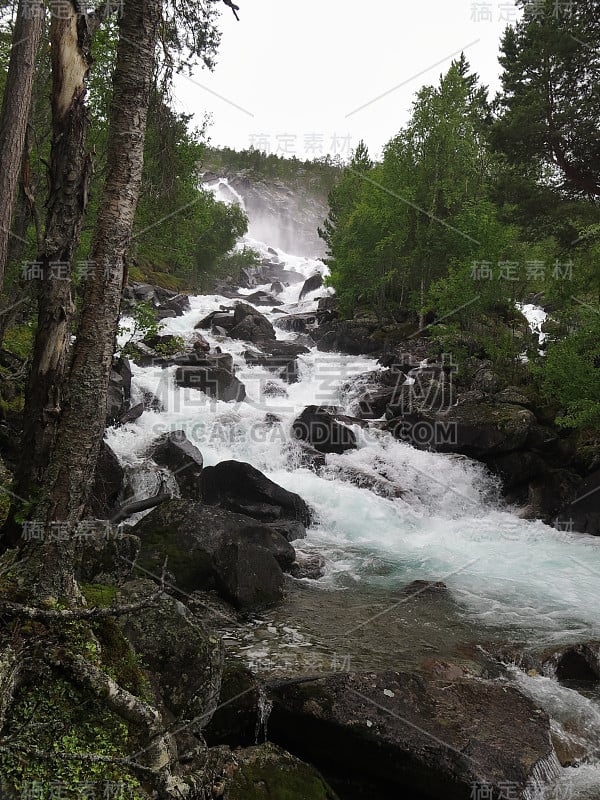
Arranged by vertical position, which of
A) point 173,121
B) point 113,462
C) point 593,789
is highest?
point 173,121

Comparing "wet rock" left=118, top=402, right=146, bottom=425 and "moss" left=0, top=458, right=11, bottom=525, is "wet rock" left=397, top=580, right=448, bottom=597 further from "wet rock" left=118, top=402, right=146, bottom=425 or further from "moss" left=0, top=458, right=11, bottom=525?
"wet rock" left=118, top=402, right=146, bottom=425

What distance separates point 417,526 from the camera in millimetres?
16422

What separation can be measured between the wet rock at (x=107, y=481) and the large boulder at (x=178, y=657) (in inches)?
253

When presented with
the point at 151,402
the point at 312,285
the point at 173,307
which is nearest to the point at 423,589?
the point at 151,402

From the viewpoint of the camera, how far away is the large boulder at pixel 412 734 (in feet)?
18.1

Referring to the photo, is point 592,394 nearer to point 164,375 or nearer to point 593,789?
point 593,789

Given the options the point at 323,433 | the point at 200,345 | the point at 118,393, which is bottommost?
the point at 323,433

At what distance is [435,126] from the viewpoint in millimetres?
31812

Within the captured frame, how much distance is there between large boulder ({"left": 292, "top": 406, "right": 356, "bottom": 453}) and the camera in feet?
64.3

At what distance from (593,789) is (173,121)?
9066 millimetres

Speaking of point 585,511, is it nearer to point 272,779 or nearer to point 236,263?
point 272,779

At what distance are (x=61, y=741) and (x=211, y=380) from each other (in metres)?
20.5

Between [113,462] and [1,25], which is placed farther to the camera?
[1,25]

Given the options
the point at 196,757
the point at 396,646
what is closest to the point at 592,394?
the point at 396,646
